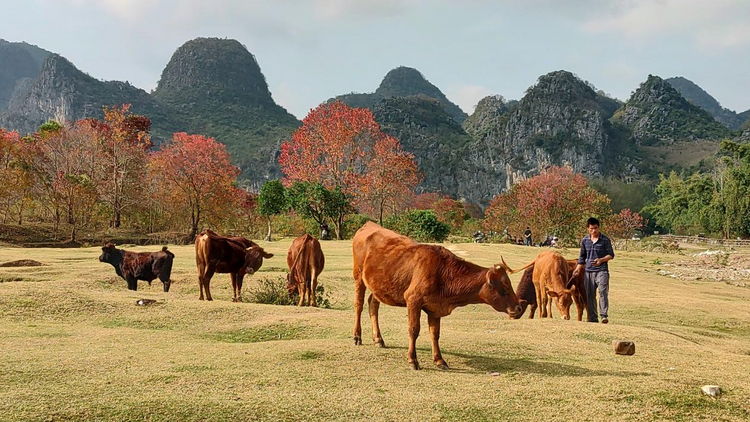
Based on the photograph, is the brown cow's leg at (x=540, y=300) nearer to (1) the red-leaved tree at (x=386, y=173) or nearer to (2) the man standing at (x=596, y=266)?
(2) the man standing at (x=596, y=266)

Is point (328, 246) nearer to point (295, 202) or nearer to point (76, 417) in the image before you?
point (295, 202)

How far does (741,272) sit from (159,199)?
1338 inches

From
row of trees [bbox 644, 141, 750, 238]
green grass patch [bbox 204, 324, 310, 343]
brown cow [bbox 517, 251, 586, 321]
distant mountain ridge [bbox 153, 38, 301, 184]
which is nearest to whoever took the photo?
green grass patch [bbox 204, 324, 310, 343]

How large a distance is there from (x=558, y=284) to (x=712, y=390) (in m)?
5.42

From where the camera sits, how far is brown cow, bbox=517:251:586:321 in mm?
9859

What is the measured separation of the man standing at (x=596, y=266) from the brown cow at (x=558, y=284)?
35 cm

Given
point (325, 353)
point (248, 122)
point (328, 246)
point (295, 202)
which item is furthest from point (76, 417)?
point (248, 122)

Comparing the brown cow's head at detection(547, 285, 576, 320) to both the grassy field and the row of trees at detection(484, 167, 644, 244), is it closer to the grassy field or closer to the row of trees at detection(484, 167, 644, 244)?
the grassy field

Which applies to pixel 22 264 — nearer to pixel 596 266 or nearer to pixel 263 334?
pixel 263 334

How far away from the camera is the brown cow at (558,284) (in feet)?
32.3

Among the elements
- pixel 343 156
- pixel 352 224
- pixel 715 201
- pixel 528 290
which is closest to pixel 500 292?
pixel 528 290

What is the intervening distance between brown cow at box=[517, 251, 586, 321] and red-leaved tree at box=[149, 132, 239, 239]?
93.2 feet

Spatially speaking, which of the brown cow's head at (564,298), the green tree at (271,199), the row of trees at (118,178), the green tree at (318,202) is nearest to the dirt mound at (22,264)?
the brown cow's head at (564,298)

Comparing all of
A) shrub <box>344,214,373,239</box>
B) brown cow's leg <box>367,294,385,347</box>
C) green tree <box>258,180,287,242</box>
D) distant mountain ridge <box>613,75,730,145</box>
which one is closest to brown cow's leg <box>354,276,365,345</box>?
brown cow's leg <box>367,294,385,347</box>
